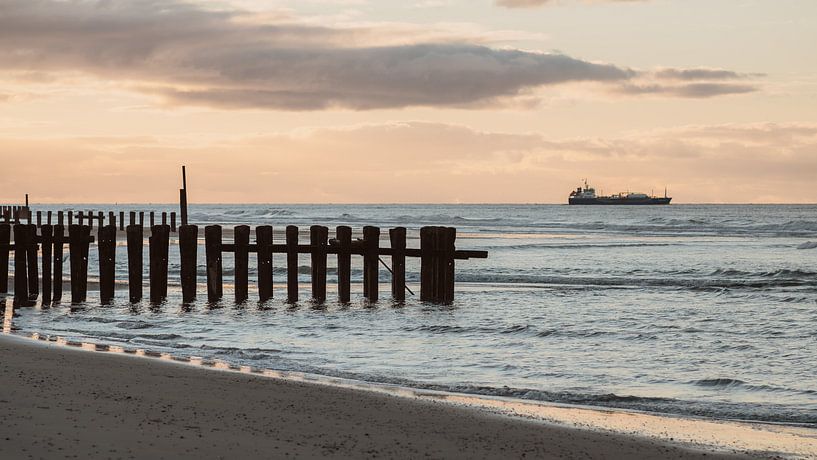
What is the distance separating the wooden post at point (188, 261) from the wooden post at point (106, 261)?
1339 mm

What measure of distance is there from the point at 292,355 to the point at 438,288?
23.8 ft

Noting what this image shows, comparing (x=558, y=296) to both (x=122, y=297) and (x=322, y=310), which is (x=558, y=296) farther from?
(x=122, y=297)

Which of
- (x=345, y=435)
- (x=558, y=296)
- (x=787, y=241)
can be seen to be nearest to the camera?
→ (x=345, y=435)

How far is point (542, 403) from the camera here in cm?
961

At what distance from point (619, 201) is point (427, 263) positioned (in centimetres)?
16996

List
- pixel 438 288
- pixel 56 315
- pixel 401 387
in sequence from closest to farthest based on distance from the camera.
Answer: pixel 401 387 → pixel 56 315 → pixel 438 288

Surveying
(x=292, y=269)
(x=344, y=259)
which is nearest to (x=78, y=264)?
(x=292, y=269)

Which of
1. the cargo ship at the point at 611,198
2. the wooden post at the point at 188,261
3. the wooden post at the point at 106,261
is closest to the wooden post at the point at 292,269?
the wooden post at the point at 188,261

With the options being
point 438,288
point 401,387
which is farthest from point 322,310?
point 401,387

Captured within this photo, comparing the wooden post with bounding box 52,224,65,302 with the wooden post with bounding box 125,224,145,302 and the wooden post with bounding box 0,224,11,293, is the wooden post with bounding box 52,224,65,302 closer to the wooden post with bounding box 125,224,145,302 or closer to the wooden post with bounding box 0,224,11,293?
the wooden post with bounding box 0,224,11,293

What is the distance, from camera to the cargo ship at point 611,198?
603ft

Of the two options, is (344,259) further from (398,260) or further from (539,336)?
(539,336)

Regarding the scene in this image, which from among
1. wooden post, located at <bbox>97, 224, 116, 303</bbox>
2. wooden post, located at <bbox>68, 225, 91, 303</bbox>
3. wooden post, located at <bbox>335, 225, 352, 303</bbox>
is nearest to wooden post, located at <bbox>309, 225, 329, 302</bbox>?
wooden post, located at <bbox>335, 225, 352, 303</bbox>

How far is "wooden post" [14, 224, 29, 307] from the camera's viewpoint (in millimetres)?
19219
